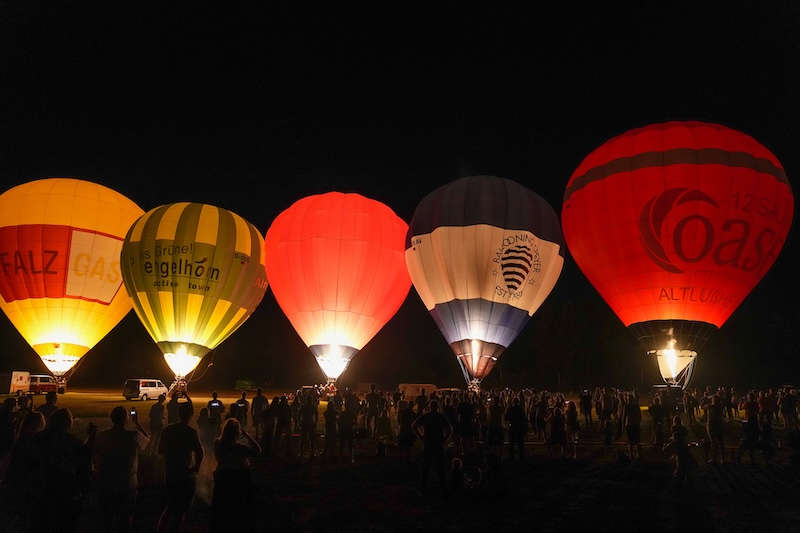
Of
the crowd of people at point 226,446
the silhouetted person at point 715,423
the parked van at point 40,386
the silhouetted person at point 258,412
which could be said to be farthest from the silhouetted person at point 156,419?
the parked van at point 40,386

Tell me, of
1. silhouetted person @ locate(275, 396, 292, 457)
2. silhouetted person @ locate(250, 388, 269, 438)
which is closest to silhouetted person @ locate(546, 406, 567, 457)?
silhouetted person @ locate(275, 396, 292, 457)

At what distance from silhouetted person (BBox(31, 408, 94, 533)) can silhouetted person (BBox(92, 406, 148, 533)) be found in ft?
0.48

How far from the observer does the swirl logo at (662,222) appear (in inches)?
736

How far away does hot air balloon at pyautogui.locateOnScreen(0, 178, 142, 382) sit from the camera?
21703mm

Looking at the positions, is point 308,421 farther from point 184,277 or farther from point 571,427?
point 184,277

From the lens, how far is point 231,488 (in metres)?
4.98

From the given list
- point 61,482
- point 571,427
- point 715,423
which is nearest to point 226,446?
point 61,482

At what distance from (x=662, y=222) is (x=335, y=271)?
1114 cm

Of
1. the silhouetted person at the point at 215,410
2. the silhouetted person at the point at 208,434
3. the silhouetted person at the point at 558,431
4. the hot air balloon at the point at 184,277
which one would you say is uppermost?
the hot air balloon at the point at 184,277

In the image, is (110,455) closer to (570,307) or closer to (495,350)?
(495,350)

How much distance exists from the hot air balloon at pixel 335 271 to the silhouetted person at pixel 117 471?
16997 mm

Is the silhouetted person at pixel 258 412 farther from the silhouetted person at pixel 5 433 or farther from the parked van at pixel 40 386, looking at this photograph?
the parked van at pixel 40 386

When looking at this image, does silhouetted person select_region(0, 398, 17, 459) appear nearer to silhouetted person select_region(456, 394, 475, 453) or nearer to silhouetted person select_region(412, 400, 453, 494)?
silhouetted person select_region(412, 400, 453, 494)

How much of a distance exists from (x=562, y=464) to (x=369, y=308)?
480 inches
